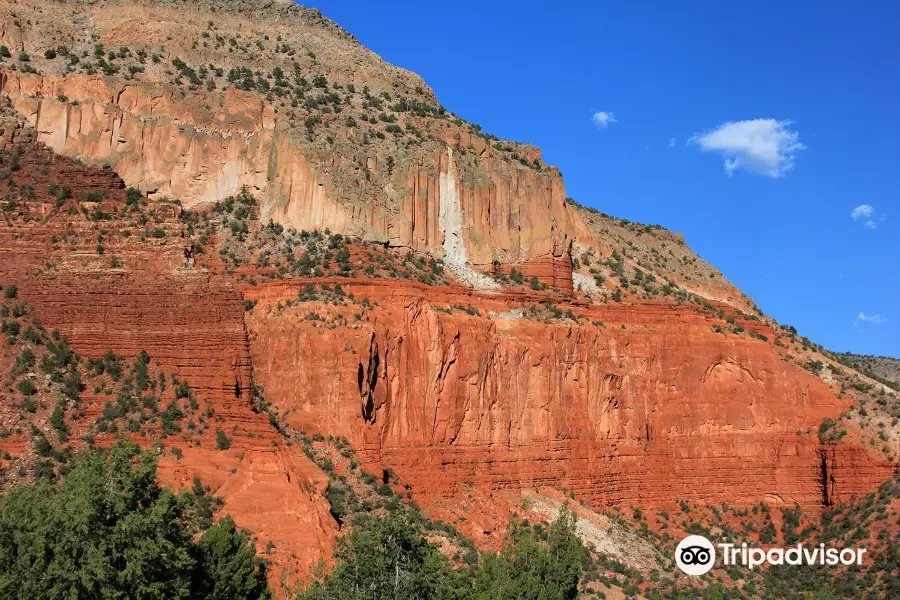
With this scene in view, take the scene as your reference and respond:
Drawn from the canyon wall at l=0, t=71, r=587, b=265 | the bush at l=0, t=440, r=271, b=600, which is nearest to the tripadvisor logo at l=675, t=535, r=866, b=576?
the canyon wall at l=0, t=71, r=587, b=265

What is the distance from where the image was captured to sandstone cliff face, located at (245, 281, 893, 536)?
5834cm

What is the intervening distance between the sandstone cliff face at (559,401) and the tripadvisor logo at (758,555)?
379cm

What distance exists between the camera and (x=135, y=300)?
50.6 meters

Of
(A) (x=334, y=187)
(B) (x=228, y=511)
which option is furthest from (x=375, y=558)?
(A) (x=334, y=187)

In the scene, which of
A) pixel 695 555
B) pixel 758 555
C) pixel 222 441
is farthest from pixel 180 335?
pixel 758 555

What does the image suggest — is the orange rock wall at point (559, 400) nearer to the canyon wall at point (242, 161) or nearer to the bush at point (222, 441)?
the canyon wall at point (242, 161)

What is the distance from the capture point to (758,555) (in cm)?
6906

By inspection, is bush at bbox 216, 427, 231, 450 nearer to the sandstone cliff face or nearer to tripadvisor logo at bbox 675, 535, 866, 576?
the sandstone cliff face

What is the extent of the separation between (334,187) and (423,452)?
14.8 m

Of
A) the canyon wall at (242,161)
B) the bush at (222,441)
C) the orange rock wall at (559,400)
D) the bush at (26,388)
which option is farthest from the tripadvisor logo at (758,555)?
the bush at (26,388)

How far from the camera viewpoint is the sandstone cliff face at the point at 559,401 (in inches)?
2297

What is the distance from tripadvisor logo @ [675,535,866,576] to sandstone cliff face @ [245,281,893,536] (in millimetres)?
3795

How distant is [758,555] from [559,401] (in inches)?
540

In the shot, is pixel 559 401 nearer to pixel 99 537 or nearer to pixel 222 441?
pixel 222 441
